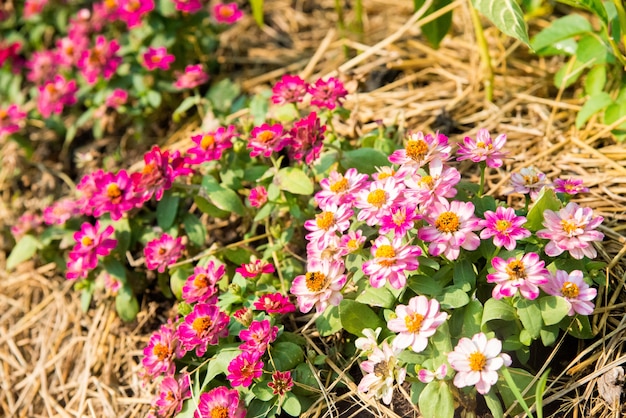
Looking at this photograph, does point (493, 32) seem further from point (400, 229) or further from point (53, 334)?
point (53, 334)

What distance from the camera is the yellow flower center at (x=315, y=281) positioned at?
1209 mm

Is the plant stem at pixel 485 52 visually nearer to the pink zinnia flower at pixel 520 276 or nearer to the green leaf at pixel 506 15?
the green leaf at pixel 506 15

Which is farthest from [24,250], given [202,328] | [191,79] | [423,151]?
[423,151]

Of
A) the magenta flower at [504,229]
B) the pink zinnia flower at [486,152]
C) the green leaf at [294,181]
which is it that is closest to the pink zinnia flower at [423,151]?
the pink zinnia flower at [486,152]

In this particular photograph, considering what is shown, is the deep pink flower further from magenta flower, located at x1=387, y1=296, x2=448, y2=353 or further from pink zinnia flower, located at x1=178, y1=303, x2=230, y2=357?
magenta flower, located at x1=387, y1=296, x2=448, y2=353

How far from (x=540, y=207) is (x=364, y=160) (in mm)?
450

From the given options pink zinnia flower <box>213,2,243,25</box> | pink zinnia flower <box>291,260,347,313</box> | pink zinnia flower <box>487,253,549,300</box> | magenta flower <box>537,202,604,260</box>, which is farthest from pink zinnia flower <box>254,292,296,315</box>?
pink zinnia flower <box>213,2,243,25</box>

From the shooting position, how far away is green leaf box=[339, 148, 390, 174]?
151 centimetres

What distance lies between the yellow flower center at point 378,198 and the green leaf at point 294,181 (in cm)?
22

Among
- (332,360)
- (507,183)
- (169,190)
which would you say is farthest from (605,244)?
(169,190)

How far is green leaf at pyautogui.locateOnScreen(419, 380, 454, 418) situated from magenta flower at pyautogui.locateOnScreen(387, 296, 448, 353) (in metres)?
0.08

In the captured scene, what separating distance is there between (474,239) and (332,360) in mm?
425

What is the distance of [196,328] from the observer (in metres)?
1.27

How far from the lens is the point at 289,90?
1.60 meters
